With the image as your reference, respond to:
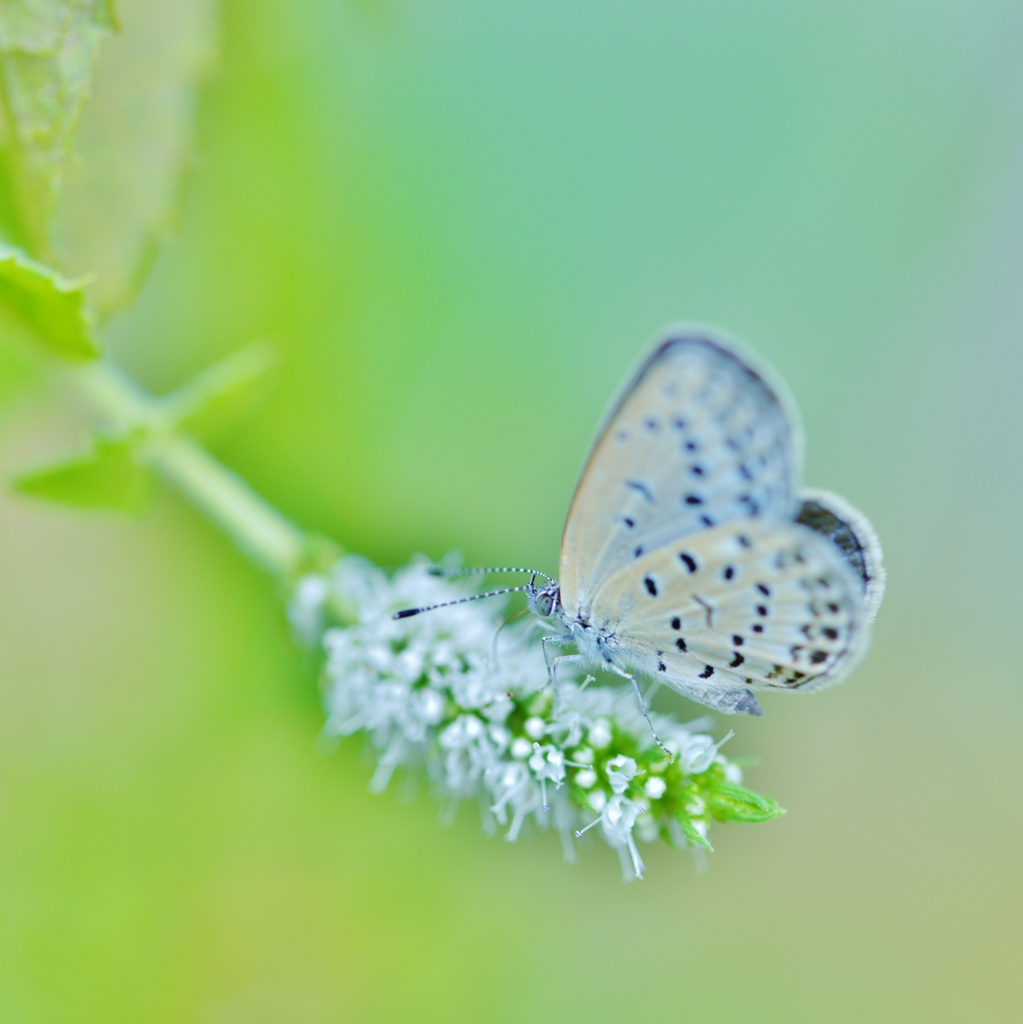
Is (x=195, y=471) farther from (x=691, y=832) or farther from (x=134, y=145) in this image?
(x=691, y=832)

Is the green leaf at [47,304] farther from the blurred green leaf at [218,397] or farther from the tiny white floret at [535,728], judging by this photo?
the tiny white floret at [535,728]

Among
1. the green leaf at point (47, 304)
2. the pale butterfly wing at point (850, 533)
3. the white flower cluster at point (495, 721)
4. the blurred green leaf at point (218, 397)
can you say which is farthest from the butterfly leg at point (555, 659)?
the green leaf at point (47, 304)

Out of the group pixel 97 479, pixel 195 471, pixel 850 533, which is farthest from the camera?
pixel 195 471

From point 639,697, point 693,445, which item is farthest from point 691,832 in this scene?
point 693,445

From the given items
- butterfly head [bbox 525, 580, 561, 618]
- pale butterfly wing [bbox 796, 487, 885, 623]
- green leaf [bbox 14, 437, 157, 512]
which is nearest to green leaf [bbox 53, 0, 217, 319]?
green leaf [bbox 14, 437, 157, 512]

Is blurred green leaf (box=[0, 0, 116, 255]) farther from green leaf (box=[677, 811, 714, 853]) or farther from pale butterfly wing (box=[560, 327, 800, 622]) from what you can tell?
green leaf (box=[677, 811, 714, 853])
